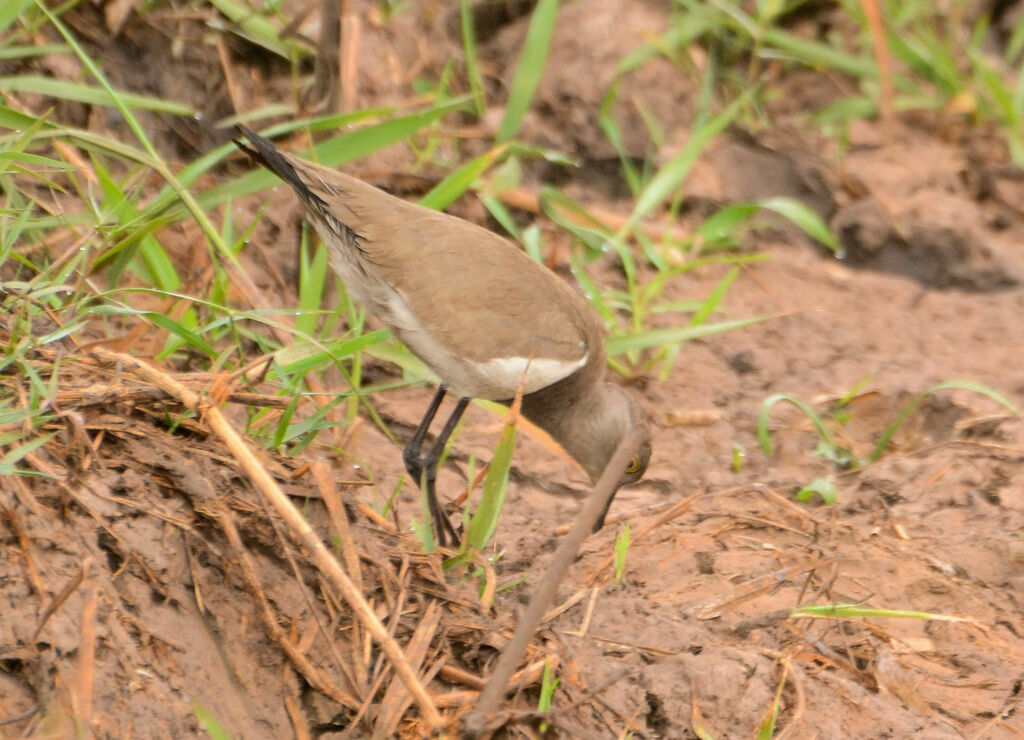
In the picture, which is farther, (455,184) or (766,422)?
(455,184)

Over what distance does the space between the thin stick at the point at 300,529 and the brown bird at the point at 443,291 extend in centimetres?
105

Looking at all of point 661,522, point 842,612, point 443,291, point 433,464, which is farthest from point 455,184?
point 842,612

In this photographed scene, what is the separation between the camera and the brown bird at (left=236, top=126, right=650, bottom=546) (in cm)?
378

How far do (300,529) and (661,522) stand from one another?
5.21 feet

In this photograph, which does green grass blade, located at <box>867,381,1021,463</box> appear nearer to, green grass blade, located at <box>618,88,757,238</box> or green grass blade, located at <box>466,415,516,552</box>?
green grass blade, located at <box>618,88,757,238</box>

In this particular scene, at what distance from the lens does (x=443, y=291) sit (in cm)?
379

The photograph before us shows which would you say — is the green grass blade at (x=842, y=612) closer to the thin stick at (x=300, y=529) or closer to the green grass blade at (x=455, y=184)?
the thin stick at (x=300, y=529)

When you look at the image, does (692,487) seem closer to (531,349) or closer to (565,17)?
(531,349)

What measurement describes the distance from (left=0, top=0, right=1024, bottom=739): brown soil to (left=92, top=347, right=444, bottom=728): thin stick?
69 millimetres

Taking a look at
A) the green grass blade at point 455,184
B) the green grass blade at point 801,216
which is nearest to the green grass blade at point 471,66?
the green grass blade at point 455,184

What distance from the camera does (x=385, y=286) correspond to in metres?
3.84

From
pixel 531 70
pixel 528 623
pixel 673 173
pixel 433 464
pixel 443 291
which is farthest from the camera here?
pixel 673 173

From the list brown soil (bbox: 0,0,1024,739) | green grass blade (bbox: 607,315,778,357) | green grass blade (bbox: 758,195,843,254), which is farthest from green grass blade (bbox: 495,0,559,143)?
green grass blade (bbox: 607,315,778,357)

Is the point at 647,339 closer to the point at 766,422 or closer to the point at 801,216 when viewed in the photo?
the point at 766,422
